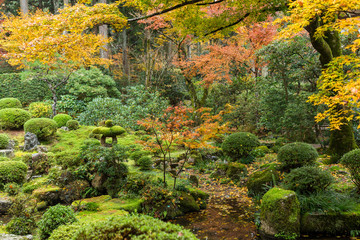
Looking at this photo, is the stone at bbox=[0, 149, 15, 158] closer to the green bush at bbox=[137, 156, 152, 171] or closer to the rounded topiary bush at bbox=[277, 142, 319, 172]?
the green bush at bbox=[137, 156, 152, 171]

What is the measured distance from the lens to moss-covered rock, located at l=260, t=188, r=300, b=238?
4.29 m

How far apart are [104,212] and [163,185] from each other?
1523 mm

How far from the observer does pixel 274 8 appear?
667 centimetres

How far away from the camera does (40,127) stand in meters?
9.37

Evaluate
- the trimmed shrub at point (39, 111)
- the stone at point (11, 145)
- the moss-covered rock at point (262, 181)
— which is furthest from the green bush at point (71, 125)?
the moss-covered rock at point (262, 181)

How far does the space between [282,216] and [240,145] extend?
446 centimetres

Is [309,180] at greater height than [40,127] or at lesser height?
lesser

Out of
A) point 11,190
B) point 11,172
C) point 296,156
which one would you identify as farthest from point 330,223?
point 11,172

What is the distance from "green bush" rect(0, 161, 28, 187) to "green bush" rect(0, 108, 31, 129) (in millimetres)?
4749

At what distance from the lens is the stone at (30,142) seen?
28.7ft

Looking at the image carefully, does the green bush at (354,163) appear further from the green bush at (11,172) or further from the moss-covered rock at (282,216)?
the green bush at (11,172)

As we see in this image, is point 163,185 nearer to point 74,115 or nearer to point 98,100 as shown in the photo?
point 98,100

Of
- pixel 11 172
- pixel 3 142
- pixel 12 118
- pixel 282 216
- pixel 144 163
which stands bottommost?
pixel 282 216

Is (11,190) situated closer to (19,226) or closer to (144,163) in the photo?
(19,226)
